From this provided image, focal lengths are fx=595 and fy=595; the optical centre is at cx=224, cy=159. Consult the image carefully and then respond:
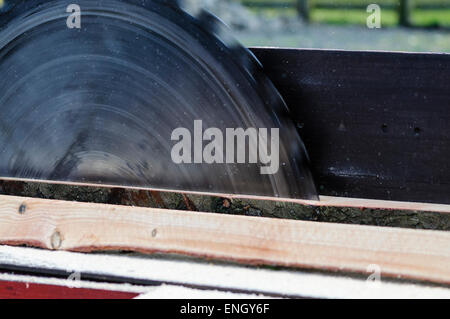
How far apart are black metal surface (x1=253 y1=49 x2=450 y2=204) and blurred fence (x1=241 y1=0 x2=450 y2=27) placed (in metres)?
5.84

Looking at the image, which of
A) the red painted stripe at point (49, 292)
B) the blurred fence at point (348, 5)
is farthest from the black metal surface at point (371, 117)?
the blurred fence at point (348, 5)

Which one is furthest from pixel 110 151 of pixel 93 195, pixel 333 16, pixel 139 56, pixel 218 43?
pixel 333 16

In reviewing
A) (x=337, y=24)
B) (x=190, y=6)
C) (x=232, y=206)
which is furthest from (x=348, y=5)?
(x=232, y=206)

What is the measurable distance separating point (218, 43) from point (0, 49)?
577 mm

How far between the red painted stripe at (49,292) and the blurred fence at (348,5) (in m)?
6.15

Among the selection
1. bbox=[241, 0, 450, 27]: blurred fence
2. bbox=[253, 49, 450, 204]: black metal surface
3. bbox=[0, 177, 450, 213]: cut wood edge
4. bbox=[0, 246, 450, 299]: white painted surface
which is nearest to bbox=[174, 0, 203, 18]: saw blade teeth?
bbox=[253, 49, 450, 204]: black metal surface

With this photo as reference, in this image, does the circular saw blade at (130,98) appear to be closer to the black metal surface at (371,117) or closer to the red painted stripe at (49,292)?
the black metal surface at (371,117)

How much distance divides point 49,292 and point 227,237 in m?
0.40

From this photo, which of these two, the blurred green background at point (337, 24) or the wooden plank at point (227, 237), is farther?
the blurred green background at point (337, 24)

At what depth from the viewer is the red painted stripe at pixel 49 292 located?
123 centimetres

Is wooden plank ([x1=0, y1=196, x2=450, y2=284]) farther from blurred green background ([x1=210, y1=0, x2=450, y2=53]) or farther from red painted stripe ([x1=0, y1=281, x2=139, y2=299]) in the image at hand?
blurred green background ([x1=210, y1=0, x2=450, y2=53])

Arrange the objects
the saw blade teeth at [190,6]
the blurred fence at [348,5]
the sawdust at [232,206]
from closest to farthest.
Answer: the sawdust at [232,206], the saw blade teeth at [190,6], the blurred fence at [348,5]

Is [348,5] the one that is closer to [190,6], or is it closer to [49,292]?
[190,6]

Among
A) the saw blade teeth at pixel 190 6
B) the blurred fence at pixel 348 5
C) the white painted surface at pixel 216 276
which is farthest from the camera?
the blurred fence at pixel 348 5
